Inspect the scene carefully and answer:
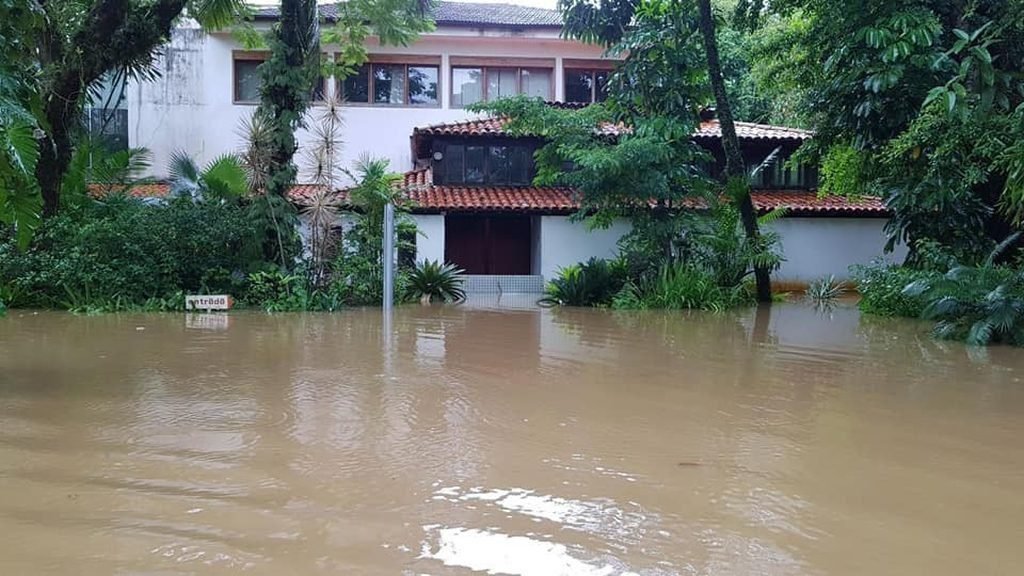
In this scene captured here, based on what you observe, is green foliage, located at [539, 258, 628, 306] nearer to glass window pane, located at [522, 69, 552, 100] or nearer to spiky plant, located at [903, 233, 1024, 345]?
spiky plant, located at [903, 233, 1024, 345]

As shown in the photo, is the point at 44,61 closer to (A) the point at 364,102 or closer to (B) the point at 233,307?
(B) the point at 233,307

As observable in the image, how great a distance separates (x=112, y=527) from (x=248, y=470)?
0.86 metres

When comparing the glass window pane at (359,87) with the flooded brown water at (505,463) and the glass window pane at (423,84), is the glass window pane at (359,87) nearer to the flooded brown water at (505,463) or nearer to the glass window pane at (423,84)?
the glass window pane at (423,84)

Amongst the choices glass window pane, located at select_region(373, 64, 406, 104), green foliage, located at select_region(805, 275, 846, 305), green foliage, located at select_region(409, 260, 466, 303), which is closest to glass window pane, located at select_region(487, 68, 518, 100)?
glass window pane, located at select_region(373, 64, 406, 104)

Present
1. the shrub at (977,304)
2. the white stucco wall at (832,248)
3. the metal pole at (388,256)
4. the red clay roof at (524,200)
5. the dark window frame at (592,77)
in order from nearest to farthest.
A: 1. the shrub at (977,304)
2. the metal pole at (388,256)
3. the red clay roof at (524,200)
4. the white stucco wall at (832,248)
5. the dark window frame at (592,77)

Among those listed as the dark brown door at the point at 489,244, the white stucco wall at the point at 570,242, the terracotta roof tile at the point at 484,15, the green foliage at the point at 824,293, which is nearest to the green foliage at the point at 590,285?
the white stucco wall at the point at 570,242

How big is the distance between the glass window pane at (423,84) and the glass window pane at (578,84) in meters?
3.88

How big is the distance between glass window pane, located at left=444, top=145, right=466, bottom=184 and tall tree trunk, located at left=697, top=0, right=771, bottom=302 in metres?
7.02

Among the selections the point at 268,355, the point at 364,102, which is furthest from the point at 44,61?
the point at 364,102

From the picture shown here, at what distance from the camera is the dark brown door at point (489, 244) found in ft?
66.5

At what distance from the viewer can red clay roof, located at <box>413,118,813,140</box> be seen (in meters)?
19.2

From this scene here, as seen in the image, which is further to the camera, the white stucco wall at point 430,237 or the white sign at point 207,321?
the white stucco wall at point 430,237

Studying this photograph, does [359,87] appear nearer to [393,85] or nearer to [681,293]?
[393,85]

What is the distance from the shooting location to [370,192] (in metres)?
14.9
